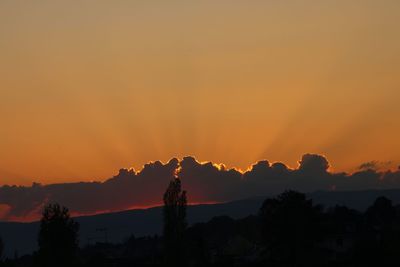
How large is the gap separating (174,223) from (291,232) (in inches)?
687

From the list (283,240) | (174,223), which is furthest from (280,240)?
(174,223)

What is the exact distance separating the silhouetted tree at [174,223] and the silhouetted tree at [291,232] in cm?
1291

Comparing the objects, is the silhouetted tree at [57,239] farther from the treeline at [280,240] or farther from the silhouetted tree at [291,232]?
the silhouetted tree at [291,232]

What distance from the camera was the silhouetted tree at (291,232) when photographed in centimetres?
9950

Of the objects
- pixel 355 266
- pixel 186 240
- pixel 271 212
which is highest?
pixel 271 212

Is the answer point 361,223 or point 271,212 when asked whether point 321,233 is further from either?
point 361,223

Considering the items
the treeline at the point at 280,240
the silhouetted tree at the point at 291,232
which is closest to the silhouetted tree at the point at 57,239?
the treeline at the point at 280,240

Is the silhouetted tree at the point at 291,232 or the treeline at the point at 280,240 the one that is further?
the silhouetted tree at the point at 291,232

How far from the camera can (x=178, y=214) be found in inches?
3625

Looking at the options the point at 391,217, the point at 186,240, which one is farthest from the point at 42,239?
the point at 391,217

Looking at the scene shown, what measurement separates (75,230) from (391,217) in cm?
7335

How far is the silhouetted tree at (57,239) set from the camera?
3305 inches

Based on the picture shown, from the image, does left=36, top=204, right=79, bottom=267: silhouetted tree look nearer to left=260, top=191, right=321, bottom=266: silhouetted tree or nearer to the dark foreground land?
the dark foreground land

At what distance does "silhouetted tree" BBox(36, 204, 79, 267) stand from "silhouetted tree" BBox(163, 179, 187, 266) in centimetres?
973
